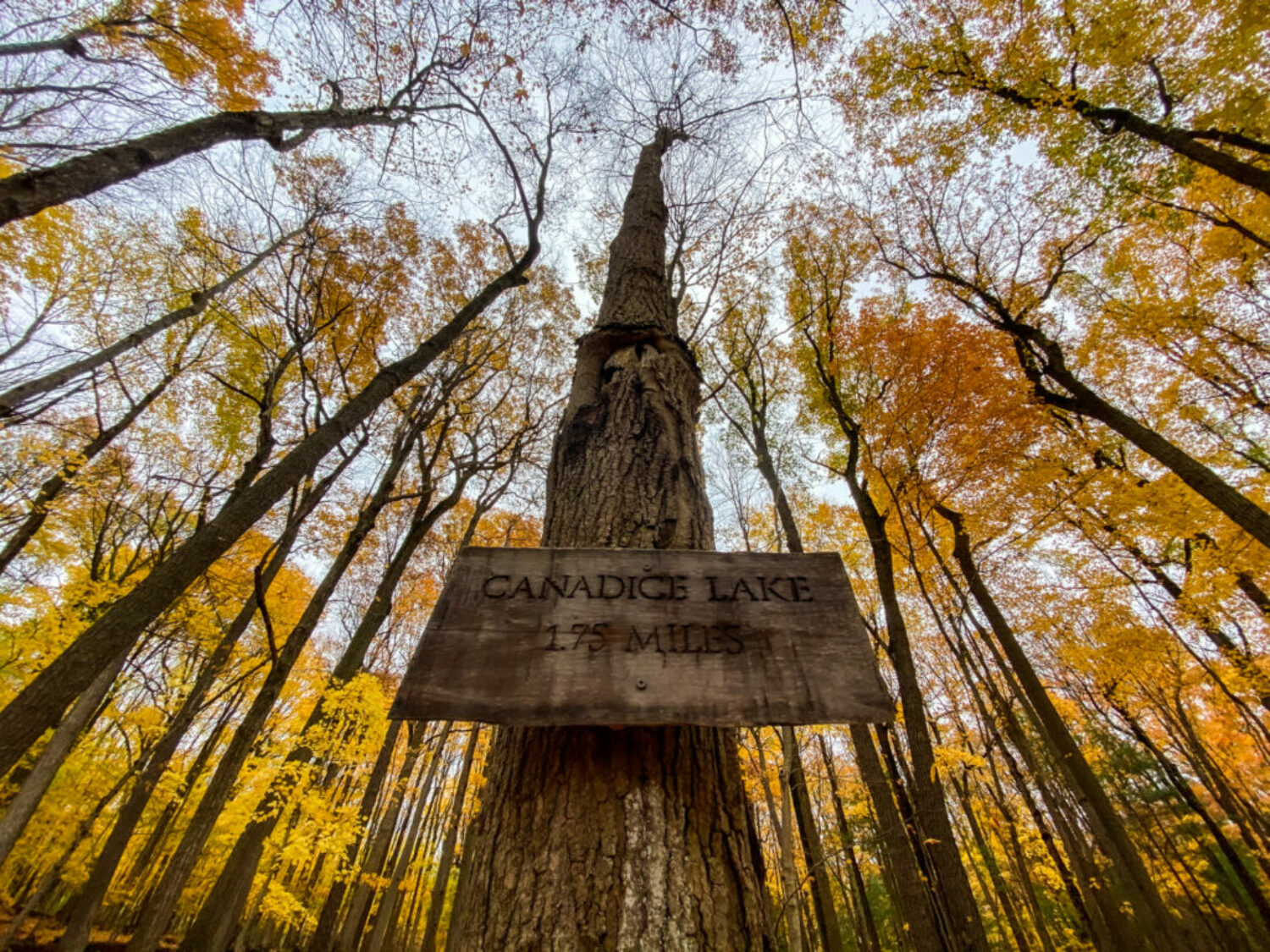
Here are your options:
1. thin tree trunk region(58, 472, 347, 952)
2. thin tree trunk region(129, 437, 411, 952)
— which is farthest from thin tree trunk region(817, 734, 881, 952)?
thin tree trunk region(58, 472, 347, 952)

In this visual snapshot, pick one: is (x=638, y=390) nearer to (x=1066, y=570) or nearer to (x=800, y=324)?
(x=800, y=324)

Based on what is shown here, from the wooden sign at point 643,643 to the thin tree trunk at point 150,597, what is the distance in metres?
2.80

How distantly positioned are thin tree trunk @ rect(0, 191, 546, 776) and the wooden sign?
9.18ft

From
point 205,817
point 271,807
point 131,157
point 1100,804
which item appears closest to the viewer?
point 131,157

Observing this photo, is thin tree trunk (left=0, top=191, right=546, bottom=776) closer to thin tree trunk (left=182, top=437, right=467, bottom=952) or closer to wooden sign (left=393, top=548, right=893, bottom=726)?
wooden sign (left=393, top=548, right=893, bottom=726)

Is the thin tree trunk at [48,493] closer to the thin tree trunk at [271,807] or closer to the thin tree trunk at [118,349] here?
the thin tree trunk at [118,349]

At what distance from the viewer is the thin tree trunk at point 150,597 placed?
2676mm

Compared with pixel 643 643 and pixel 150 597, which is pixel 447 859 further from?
pixel 643 643

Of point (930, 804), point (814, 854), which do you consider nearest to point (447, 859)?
point (814, 854)

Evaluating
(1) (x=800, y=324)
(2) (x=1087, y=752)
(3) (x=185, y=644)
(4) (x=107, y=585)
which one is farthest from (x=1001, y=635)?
(3) (x=185, y=644)

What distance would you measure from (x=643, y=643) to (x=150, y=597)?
3.53m

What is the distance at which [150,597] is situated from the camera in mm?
3002

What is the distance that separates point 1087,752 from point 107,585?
73.7 feet

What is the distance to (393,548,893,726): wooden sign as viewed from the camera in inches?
45.7
